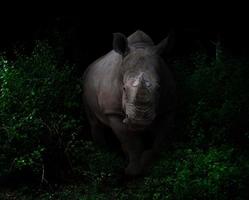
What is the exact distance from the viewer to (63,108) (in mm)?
8242

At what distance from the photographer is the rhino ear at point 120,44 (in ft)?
26.6

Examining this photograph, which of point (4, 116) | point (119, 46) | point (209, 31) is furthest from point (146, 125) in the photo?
point (209, 31)

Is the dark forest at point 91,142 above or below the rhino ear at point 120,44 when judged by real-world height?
below

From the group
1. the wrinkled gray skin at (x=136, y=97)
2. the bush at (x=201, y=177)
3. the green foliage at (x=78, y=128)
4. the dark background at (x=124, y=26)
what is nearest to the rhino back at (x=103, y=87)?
the wrinkled gray skin at (x=136, y=97)

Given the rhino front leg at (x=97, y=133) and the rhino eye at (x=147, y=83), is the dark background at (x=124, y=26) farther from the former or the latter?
the rhino eye at (x=147, y=83)

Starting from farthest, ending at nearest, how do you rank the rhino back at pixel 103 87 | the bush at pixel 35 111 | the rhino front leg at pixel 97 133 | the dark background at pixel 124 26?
the dark background at pixel 124 26 < the rhino front leg at pixel 97 133 < the rhino back at pixel 103 87 < the bush at pixel 35 111

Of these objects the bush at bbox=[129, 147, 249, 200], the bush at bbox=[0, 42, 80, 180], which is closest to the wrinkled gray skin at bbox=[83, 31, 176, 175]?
the bush at bbox=[0, 42, 80, 180]

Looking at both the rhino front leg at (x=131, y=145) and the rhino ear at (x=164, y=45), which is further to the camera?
the rhino ear at (x=164, y=45)

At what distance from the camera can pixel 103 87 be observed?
330 inches

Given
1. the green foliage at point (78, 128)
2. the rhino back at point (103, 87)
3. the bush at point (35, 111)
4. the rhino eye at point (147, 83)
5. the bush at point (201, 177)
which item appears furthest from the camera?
the rhino back at point (103, 87)

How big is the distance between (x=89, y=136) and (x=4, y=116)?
81.7 inches

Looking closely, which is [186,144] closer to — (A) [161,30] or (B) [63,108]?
(B) [63,108]

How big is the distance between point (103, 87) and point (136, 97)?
1.20 metres

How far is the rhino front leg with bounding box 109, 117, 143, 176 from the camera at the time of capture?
316 inches
